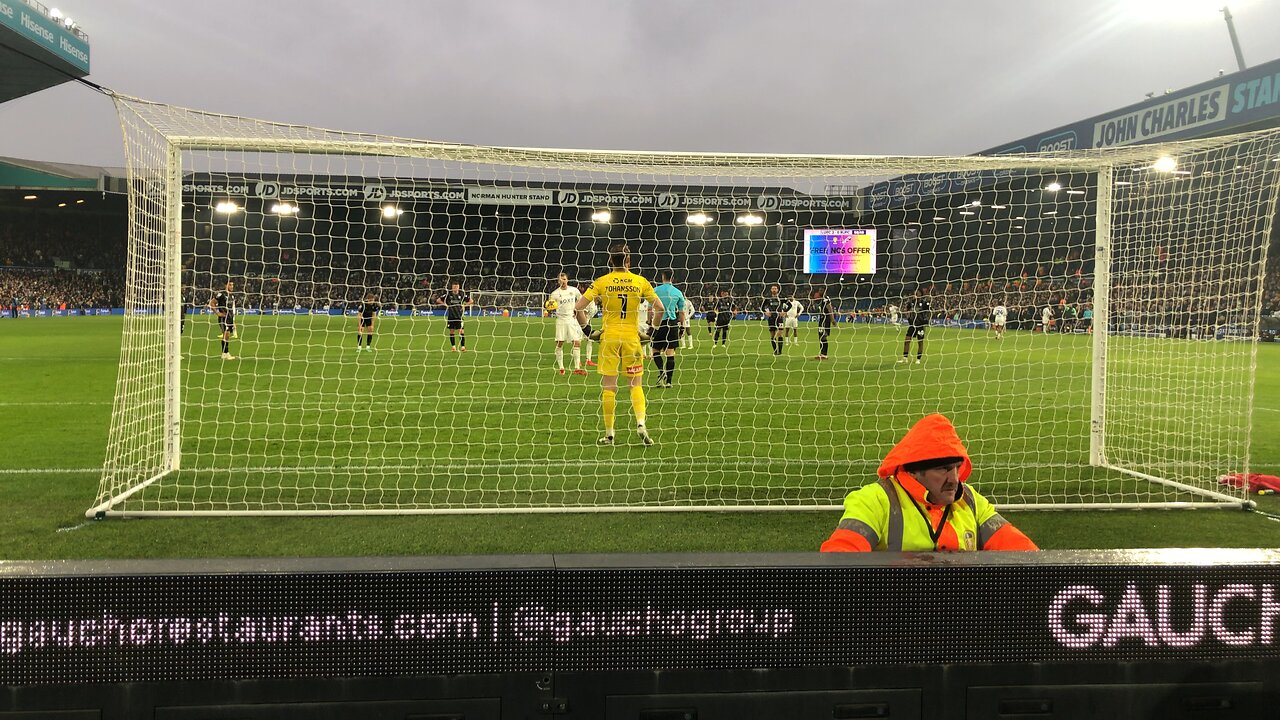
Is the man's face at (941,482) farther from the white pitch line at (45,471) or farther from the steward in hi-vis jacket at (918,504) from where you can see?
the white pitch line at (45,471)

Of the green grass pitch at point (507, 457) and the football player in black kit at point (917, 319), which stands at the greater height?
the football player in black kit at point (917, 319)

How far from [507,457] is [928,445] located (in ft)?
20.0

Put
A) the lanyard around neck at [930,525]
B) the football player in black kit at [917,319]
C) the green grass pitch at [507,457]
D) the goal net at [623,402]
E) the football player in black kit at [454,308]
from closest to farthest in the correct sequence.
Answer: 1. the lanyard around neck at [930,525]
2. the green grass pitch at [507,457]
3. the goal net at [623,402]
4. the football player in black kit at [917,319]
5. the football player in black kit at [454,308]

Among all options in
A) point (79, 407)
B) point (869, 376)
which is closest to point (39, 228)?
point (79, 407)

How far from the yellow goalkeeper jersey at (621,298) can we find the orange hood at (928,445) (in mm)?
5425

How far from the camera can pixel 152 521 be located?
5973 millimetres

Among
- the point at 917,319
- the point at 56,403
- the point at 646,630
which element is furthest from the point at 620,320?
the point at 917,319

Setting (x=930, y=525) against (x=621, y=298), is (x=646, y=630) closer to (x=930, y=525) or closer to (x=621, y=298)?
(x=930, y=525)

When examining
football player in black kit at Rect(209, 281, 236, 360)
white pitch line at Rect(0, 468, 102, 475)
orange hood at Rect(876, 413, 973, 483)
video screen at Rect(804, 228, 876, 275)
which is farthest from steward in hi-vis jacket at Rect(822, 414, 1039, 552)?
video screen at Rect(804, 228, 876, 275)

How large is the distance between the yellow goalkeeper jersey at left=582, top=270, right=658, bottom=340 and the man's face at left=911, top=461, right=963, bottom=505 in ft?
17.9

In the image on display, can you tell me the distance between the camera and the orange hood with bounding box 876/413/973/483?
10.0ft

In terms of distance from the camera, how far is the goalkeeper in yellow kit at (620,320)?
8.59m

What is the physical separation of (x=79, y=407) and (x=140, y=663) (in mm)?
11149

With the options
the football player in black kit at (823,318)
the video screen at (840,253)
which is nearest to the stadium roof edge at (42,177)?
the video screen at (840,253)
